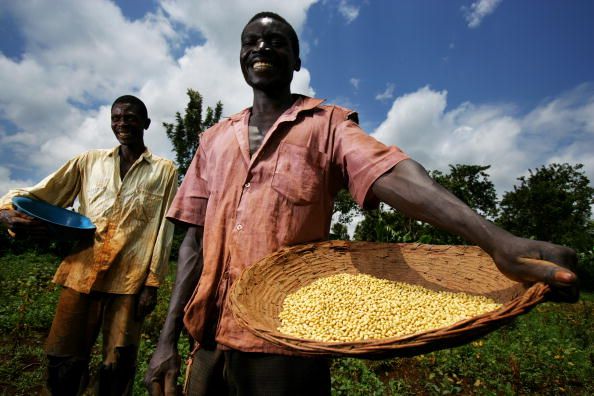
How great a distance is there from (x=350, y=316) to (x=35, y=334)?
5.04 metres

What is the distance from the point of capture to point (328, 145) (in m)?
1.37

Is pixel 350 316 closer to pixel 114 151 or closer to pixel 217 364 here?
pixel 217 364

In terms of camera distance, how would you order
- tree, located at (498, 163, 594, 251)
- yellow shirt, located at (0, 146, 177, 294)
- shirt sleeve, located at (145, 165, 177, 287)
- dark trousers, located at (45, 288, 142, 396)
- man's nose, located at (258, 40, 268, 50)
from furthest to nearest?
tree, located at (498, 163, 594, 251) → shirt sleeve, located at (145, 165, 177, 287) → yellow shirt, located at (0, 146, 177, 294) → dark trousers, located at (45, 288, 142, 396) → man's nose, located at (258, 40, 268, 50)

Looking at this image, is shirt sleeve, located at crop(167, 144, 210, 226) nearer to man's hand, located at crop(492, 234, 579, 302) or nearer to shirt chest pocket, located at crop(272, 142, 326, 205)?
shirt chest pocket, located at crop(272, 142, 326, 205)

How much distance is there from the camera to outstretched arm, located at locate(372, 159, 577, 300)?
896 millimetres

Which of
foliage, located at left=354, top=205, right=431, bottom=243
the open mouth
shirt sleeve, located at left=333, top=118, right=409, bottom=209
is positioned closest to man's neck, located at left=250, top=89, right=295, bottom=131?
the open mouth

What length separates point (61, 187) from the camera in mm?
2857

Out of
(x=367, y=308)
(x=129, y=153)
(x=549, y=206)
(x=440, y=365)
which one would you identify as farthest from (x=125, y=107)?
(x=549, y=206)

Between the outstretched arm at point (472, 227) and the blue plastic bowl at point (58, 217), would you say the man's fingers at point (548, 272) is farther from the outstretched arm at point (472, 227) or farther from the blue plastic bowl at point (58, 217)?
the blue plastic bowl at point (58, 217)

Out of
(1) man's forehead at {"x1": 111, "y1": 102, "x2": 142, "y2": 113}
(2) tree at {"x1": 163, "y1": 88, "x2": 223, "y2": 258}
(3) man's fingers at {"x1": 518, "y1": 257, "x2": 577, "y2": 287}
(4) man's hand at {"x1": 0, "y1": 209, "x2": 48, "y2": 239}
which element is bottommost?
(3) man's fingers at {"x1": 518, "y1": 257, "x2": 577, "y2": 287}

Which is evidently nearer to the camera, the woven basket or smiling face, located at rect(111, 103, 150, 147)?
the woven basket

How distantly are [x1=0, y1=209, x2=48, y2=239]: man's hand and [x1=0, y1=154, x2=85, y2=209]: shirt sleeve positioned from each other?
0.21 m

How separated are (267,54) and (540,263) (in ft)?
3.86

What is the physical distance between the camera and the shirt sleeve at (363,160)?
1.19 m
